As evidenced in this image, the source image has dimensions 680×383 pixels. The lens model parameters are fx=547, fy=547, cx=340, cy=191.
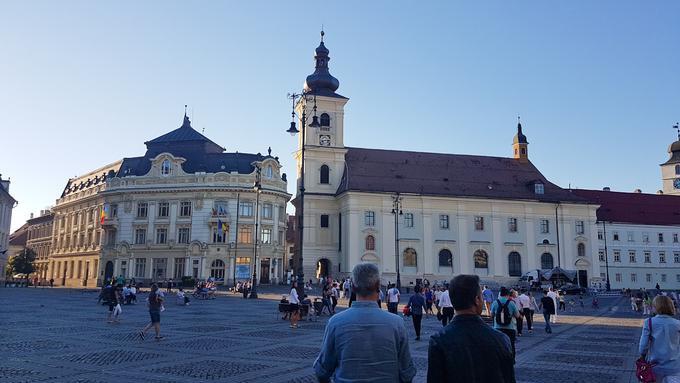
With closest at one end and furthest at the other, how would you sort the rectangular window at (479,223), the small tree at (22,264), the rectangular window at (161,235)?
the rectangular window at (161,235)
the rectangular window at (479,223)
the small tree at (22,264)

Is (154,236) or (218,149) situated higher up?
(218,149)

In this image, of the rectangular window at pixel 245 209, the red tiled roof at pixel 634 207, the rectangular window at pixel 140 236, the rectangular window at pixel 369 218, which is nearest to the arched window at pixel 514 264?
the red tiled roof at pixel 634 207

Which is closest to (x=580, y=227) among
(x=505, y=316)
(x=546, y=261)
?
(x=546, y=261)

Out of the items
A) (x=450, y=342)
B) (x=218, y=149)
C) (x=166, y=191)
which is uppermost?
(x=218, y=149)

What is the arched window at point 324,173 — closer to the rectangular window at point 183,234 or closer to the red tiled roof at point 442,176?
the red tiled roof at point 442,176

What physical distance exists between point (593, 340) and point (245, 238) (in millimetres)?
47200

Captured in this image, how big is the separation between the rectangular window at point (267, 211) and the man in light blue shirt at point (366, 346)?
2309 inches

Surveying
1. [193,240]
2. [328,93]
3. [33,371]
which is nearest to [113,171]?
[193,240]

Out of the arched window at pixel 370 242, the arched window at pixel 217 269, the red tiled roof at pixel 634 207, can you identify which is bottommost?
the arched window at pixel 217 269

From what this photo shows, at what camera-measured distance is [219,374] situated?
10727 millimetres

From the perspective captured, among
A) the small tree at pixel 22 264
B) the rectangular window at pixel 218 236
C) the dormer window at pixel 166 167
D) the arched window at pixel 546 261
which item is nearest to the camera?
the rectangular window at pixel 218 236

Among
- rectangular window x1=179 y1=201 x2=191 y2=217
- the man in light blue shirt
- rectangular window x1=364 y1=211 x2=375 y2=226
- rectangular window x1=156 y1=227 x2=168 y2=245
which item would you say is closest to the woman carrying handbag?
the man in light blue shirt

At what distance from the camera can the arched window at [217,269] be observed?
60000mm

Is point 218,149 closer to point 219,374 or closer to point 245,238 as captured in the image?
point 245,238
